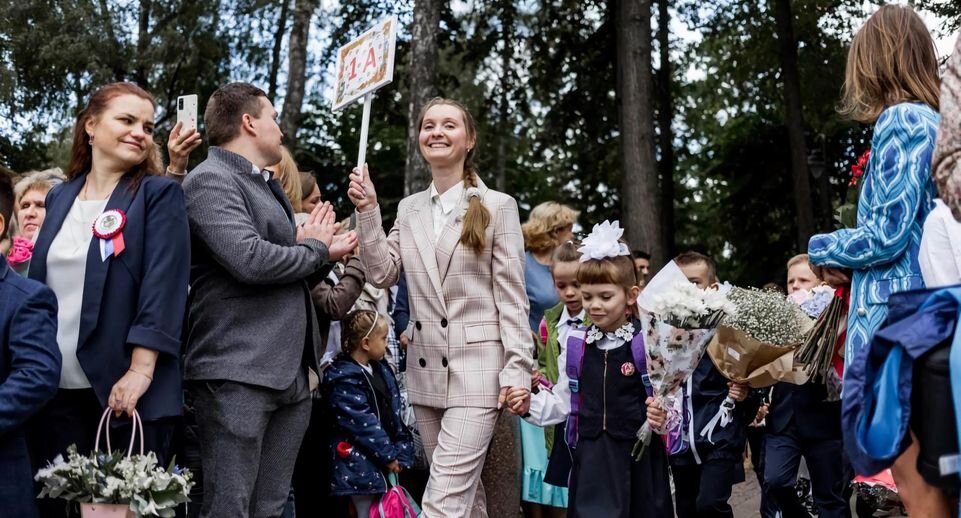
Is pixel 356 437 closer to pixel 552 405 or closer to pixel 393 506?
pixel 393 506

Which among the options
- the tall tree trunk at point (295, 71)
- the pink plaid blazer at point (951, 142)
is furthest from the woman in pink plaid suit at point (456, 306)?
the tall tree trunk at point (295, 71)

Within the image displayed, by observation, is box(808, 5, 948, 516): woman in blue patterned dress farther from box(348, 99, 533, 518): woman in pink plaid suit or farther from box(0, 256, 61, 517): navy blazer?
box(0, 256, 61, 517): navy blazer

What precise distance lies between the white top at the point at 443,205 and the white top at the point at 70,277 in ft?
5.69

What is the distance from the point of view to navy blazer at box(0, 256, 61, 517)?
411 centimetres

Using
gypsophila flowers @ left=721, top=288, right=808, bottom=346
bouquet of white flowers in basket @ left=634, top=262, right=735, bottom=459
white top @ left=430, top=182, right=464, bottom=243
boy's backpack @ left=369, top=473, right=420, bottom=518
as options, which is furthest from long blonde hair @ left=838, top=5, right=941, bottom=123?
boy's backpack @ left=369, top=473, right=420, bottom=518

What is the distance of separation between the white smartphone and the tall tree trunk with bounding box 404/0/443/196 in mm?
6315

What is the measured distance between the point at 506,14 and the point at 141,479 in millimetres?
16263

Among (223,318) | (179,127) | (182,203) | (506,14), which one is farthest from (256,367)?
(506,14)

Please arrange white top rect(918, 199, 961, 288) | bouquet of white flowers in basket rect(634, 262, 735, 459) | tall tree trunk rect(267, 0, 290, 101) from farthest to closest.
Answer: tall tree trunk rect(267, 0, 290, 101), bouquet of white flowers in basket rect(634, 262, 735, 459), white top rect(918, 199, 961, 288)

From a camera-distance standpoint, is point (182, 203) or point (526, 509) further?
point (526, 509)

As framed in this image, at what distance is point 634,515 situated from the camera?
5910 mm

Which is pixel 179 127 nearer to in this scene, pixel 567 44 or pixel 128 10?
pixel 567 44

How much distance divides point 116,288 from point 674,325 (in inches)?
100

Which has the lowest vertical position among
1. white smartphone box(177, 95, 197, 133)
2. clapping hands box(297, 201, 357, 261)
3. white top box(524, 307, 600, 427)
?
white top box(524, 307, 600, 427)
